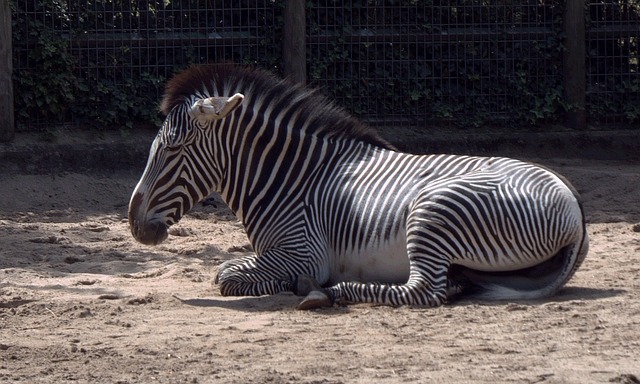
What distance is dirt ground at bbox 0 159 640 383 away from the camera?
16.4ft

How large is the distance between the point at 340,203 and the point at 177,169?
42.0 inches

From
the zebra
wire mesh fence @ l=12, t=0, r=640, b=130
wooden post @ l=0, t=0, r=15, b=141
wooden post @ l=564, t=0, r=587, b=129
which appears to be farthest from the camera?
wooden post @ l=564, t=0, r=587, b=129

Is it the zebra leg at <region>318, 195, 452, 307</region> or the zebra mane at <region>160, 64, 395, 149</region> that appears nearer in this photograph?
the zebra leg at <region>318, 195, 452, 307</region>

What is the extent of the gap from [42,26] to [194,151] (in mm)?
4775

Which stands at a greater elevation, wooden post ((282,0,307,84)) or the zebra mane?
wooden post ((282,0,307,84))

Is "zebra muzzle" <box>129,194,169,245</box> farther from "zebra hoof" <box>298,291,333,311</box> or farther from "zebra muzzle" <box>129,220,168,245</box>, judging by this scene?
"zebra hoof" <box>298,291,333,311</box>

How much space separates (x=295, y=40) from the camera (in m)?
A: 11.6

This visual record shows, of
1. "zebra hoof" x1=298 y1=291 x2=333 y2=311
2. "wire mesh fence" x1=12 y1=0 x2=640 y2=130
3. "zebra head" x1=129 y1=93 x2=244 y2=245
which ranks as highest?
"wire mesh fence" x1=12 y1=0 x2=640 y2=130

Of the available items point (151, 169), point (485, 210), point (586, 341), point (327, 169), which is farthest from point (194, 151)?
point (586, 341)

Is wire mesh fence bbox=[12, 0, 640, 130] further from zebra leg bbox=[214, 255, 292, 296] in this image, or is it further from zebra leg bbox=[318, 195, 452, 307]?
zebra leg bbox=[318, 195, 452, 307]

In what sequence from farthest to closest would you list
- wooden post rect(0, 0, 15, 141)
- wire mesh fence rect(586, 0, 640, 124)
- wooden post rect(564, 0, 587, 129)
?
wire mesh fence rect(586, 0, 640, 124)
wooden post rect(564, 0, 587, 129)
wooden post rect(0, 0, 15, 141)

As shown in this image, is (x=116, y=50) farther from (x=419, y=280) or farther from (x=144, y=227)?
(x=419, y=280)

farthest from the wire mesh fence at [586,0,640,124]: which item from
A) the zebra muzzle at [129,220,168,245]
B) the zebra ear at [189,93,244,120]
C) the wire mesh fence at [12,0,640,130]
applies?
the zebra muzzle at [129,220,168,245]

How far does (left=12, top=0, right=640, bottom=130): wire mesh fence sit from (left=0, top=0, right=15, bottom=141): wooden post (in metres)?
0.19
